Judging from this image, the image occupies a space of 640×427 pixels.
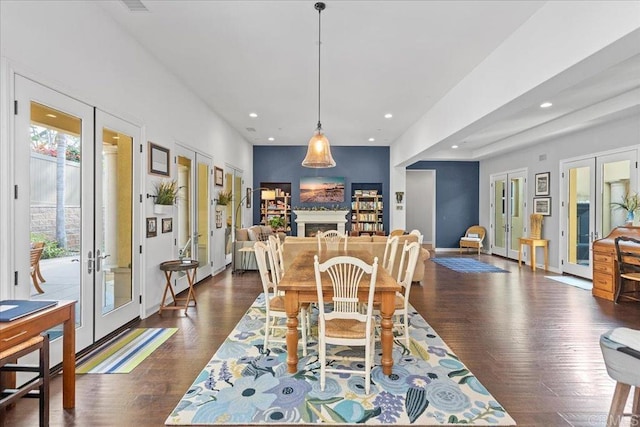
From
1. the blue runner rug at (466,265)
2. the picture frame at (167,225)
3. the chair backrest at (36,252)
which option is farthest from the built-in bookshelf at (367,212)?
the chair backrest at (36,252)

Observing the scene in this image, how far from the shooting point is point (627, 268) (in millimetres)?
4840

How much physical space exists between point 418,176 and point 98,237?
1066 cm

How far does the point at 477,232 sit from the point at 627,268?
5775mm

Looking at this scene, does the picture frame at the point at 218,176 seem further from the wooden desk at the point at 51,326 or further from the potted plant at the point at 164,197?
the wooden desk at the point at 51,326

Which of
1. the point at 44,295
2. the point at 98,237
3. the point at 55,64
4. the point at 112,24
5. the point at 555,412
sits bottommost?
the point at 555,412

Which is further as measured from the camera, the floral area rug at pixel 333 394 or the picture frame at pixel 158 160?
the picture frame at pixel 158 160

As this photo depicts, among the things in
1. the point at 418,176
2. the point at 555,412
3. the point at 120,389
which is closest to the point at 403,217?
the point at 418,176

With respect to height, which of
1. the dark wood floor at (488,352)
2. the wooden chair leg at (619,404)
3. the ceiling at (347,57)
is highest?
the ceiling at (347,57)

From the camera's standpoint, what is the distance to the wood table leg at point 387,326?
2658 millimetres

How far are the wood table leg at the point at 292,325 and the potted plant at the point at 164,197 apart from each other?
2675 mm

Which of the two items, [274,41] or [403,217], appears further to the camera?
[403,217]

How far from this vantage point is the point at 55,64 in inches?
110

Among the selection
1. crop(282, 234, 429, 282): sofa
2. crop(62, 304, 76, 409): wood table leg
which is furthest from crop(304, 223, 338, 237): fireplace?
crop(62, 304, 76, 409): wood table leg

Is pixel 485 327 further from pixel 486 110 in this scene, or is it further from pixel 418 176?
pixel 418 176
